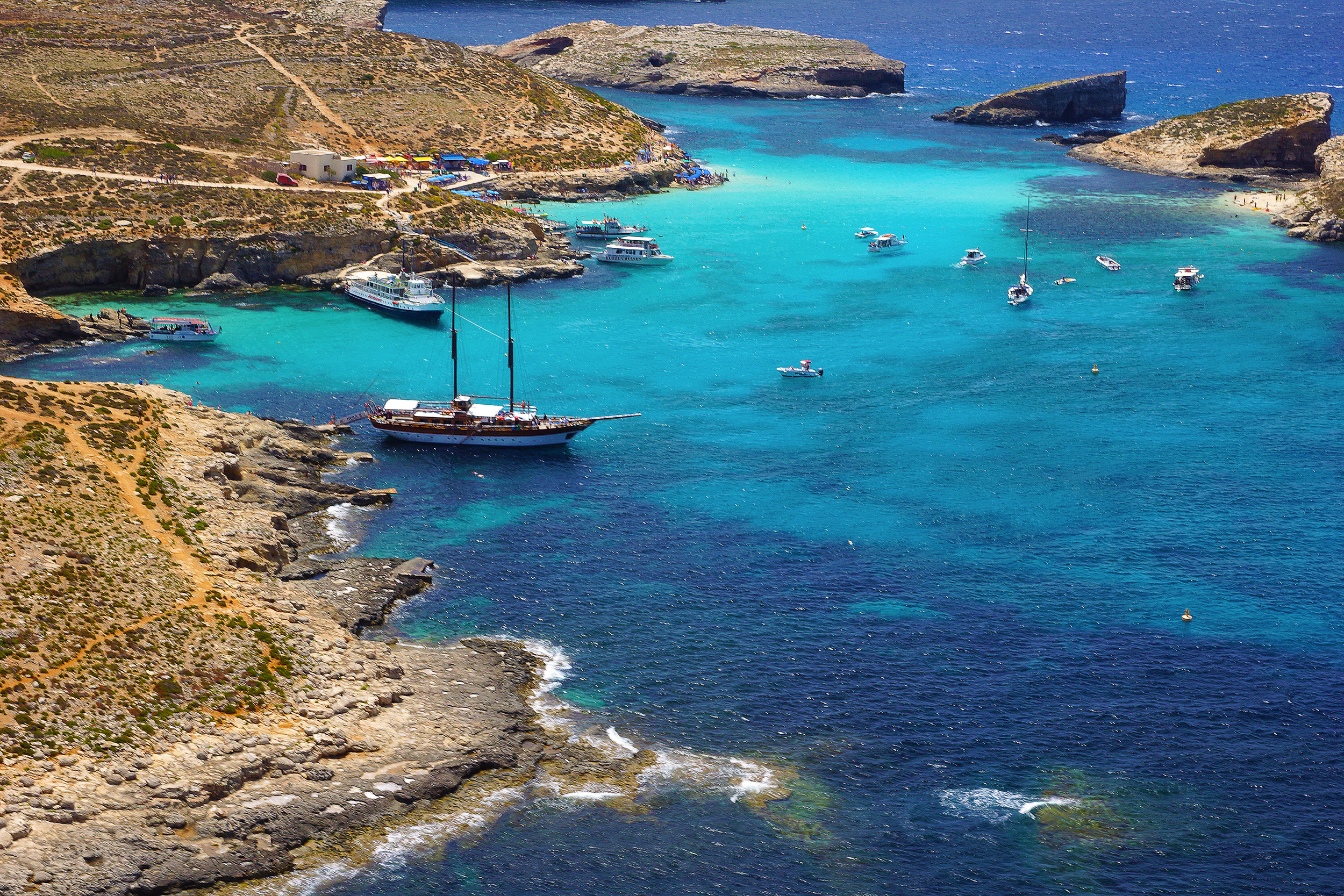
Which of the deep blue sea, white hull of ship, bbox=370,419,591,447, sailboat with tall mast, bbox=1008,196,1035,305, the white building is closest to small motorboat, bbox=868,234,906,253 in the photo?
the deep blue sea

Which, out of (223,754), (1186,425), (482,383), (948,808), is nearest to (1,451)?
(223,754)

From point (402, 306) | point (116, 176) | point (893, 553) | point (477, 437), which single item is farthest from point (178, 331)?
point (893, 553)

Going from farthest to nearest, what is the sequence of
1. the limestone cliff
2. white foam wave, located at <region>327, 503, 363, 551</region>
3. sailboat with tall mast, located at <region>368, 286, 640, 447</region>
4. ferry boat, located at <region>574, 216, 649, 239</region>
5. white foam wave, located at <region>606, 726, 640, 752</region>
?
the limestone cliff
ferry boat, located at <region>574, 216, 649, 239</region>
sailboat with tall mast, located at <region>368, 286, 640, 447</region>
white foam wave, located at <region>327, 503, 363, 551</region>
white foam wave, located at <region>606, 726, 640, 752</region>

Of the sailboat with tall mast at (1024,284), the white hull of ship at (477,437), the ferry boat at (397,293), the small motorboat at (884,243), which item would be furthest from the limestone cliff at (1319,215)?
the white hull of ship at (477,437)

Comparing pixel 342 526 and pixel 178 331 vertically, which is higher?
pixel 178 331

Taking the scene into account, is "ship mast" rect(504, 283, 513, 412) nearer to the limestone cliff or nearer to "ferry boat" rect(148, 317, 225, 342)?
"ferry boat" rect(148, 317, 225, 342)

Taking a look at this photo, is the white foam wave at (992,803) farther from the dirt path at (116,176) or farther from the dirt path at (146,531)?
the dirt path at (116,176)

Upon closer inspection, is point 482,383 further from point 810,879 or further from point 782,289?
point 810,879

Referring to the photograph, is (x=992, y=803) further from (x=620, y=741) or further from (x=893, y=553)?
(x=893, y=553)
